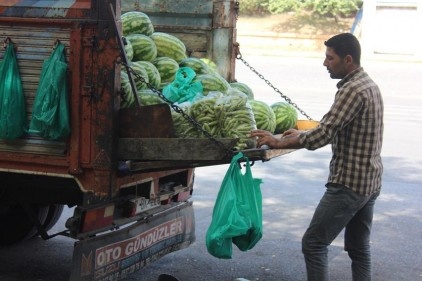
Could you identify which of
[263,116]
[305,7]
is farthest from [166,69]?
[305,7]

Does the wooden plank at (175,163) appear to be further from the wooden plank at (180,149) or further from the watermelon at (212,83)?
the watermelon at (212,83)

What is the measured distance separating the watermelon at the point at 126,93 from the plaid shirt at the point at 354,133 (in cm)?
100

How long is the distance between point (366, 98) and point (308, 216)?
356 cm

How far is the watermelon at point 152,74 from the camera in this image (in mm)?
4699

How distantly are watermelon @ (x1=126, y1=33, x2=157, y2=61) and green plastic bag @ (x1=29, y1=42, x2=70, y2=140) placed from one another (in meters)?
0.94

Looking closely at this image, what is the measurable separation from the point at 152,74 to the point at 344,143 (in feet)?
4.48

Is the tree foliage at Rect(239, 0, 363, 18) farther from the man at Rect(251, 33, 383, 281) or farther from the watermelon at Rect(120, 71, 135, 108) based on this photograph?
the watermelon at Rect(120, 71, 135, 108)

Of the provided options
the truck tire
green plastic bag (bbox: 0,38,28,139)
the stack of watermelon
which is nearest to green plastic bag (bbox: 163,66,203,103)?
the stack of watermelon

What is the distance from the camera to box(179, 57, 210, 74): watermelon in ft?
16.8

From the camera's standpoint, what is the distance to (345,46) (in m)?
4.15

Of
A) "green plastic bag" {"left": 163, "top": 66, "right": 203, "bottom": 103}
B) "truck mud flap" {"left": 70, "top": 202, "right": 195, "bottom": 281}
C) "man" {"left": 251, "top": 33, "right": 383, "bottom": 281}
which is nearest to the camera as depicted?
"man" {"left": 251, "top": 33, "right": 383, "bottom": 281}

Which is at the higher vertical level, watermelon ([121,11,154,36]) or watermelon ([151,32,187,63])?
watermelon ([121,11,154,36])

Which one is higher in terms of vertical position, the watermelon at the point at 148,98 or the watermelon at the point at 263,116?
the watermelon at the point at 148,98

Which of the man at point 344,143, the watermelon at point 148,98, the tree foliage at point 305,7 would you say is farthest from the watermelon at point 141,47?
the tree foliage at point 305,7
